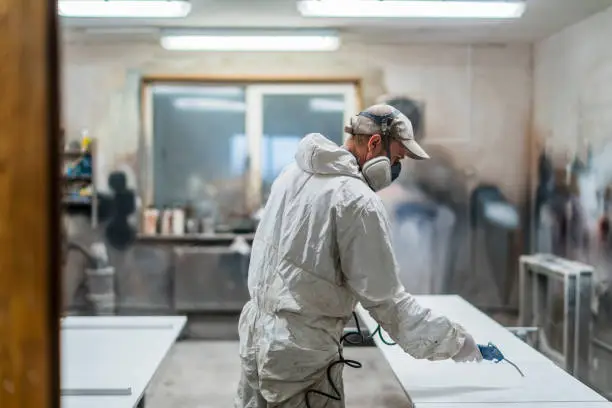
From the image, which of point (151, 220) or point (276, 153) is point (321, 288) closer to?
point (276, 153)

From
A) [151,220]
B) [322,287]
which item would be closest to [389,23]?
[151,220]

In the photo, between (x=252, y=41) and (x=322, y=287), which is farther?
(x=252, y=41)

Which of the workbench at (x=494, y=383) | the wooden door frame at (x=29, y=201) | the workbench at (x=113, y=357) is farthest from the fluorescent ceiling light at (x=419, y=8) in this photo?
the wooden door frame at (x=29, y=201)

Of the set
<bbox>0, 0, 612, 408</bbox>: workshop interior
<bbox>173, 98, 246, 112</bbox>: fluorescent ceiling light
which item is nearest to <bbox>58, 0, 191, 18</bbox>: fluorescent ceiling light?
<bbox>0, 0, 612, 408</bbox>: workshop interior

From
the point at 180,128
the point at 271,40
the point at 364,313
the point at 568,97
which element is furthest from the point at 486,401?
the point at 180,128

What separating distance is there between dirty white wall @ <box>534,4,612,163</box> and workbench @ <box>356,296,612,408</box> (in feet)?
5.51

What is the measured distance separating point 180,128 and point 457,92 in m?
2.07

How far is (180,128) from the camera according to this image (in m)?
4.64

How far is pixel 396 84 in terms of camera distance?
14.9 feet

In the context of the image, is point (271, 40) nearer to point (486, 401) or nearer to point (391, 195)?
point (391, 195)

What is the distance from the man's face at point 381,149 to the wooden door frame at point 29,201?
4.37ft

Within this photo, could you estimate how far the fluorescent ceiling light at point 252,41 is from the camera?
4092 millimetres

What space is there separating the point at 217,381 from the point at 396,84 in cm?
243

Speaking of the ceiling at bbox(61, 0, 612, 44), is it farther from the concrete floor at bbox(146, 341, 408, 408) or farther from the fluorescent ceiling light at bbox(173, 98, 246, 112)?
Answer: the concrete floor at bbox(146, 341, 408, 408)
